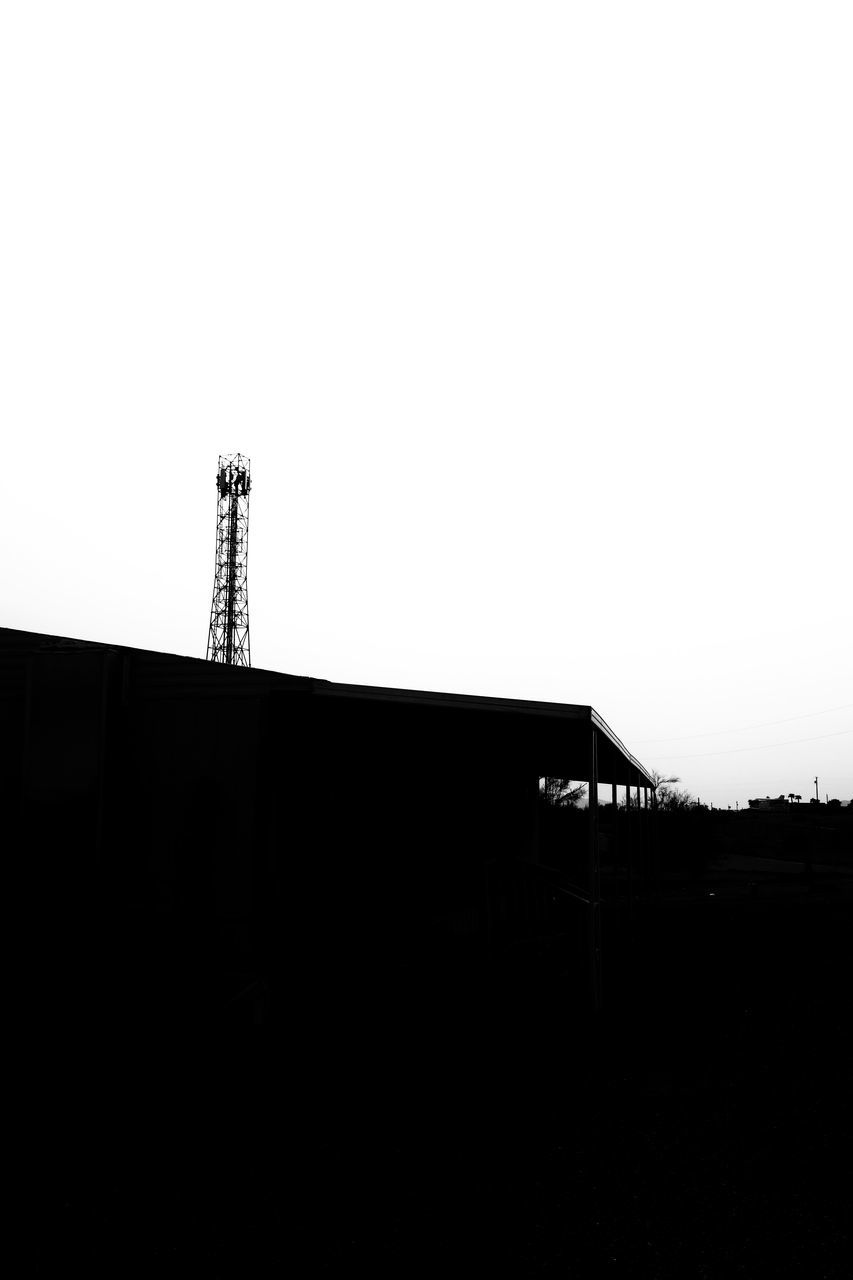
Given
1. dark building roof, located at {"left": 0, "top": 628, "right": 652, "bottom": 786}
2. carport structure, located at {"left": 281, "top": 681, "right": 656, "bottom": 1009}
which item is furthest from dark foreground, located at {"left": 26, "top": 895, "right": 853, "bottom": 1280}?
dark building roof, located at {"left": 0, "top": 628, "right": 652, "bottom": 786}

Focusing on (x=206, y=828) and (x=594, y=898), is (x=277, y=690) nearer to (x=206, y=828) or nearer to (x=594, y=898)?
(x=206, y=828)

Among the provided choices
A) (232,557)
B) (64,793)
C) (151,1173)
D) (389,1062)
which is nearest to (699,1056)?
(389,1062)

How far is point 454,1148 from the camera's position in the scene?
502 cm

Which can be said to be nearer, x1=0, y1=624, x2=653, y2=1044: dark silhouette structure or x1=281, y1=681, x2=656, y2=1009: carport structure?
x1=0, y1=624, x2=653, y2=1044: dark silhouette structure

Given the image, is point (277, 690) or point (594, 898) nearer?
point (277, 690)

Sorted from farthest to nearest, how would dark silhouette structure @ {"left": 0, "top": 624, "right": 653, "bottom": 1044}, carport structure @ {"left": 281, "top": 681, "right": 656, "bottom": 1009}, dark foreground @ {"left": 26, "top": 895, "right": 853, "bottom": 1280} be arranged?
carport structure @ {"left": 281, "top": 681, "right": 656, "bottom": 1009} → dark silhouette structure @ {"left": 0, "top": 624, "right": 653, "bottom": 1044} → dark foreground @ {"left": 26, "top": 895, "right": 853, "bottom": 1280}

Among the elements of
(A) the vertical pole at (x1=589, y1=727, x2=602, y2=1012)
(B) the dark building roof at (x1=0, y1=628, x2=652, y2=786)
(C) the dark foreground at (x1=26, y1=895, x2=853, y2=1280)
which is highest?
(B) the dark building roof at (x1=0, y1=628, x2=652, y2=786)

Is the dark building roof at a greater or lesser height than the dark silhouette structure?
greater

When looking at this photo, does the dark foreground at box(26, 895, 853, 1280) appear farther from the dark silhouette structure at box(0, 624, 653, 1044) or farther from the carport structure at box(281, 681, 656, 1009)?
the carport structure at box(281, 681, 656, 1009)

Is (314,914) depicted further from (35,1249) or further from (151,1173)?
(35,1249)

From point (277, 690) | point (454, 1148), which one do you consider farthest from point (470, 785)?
point (454, 1148)

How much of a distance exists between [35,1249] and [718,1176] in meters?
3.14

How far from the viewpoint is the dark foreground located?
12.6ft

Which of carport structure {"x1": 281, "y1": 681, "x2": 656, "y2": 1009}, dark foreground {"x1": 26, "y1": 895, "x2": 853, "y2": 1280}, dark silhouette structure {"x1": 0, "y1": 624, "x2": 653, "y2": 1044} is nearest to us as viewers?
dark foreground {"x1": 26, "y1": 895, "x2": 853, "y2": 1280}
